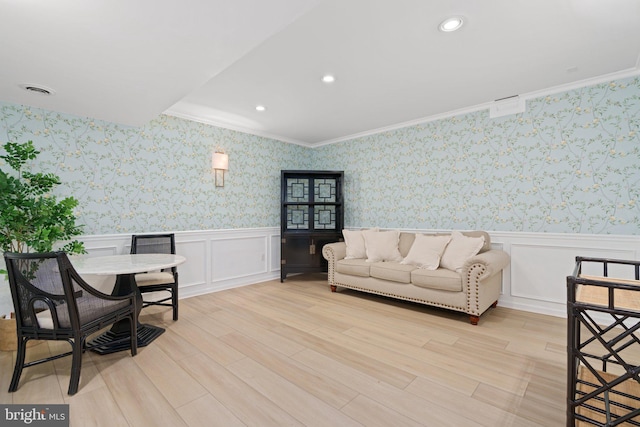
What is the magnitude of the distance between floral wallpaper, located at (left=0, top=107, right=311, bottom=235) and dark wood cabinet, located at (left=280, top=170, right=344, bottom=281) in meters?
0.34

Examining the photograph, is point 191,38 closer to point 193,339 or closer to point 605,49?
point 193,339

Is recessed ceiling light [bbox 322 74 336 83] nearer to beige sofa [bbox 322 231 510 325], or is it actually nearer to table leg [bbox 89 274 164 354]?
beige sofa [bbox 322 231 510 325]

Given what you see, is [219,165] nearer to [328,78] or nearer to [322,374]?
[328,78]

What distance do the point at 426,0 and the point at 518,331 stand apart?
2.93 meters

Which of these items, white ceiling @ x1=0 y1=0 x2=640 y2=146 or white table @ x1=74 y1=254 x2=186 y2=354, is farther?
white table @ x1=74 y1=254 x2=186 y2=354

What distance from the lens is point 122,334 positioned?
264cm

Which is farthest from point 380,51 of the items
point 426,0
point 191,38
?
point 191,38

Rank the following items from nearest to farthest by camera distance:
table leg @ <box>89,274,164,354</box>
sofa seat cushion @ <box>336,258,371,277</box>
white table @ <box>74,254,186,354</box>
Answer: white table @ <box>74,254,186,354</box> < table leg @ <box>89,274,164,354</box> < sofa seat cushion @ <box>336,258,371,277</box>

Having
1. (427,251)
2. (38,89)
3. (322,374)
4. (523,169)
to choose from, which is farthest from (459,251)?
(38,89)

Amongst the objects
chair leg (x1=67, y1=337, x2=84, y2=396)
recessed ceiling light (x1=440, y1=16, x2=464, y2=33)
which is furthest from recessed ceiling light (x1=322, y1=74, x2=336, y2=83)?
chair leg (x1=67, y1=337, x2=84, y2=396)

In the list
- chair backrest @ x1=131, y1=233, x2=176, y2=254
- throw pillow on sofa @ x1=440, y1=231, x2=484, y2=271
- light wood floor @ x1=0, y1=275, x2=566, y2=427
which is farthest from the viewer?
chair backrest @ x1=131, y1=233, x2=176, y2=254

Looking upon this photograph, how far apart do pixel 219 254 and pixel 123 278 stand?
1.77 metres

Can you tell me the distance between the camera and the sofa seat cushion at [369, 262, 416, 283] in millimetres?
3428

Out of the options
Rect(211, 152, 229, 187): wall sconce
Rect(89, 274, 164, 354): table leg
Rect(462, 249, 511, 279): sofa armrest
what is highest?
Rect(211, 152, 229, 187): wall sconce
